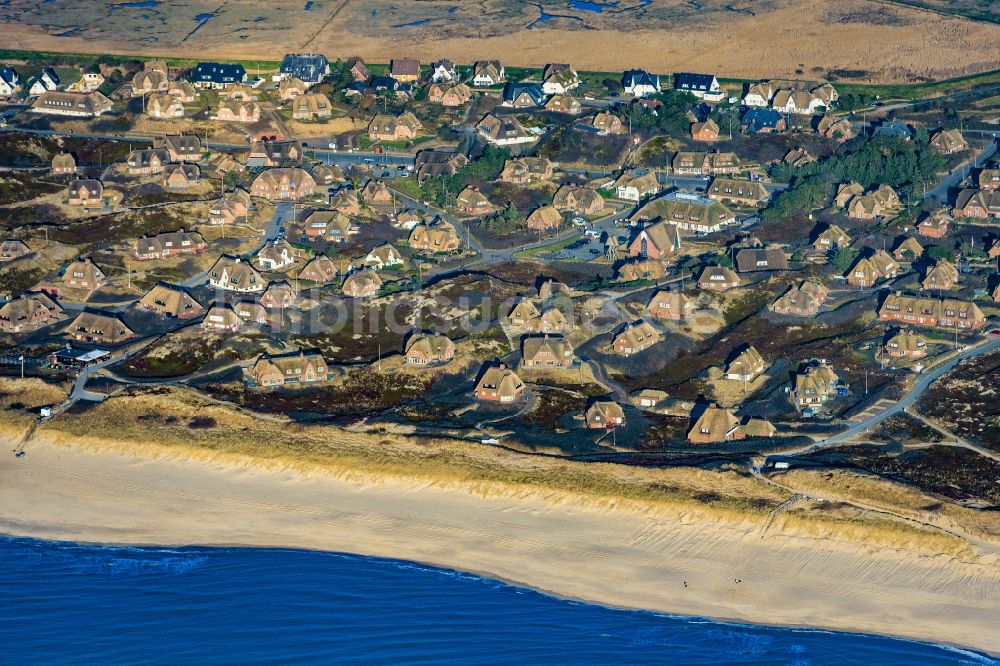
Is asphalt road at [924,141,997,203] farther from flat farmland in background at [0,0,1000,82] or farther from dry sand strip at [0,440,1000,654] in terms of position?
dry sand strip at [0,440,1000,654]

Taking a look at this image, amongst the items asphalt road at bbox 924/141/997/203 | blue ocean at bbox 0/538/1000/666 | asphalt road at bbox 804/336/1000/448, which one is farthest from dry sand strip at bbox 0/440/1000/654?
asphalt road at bbox 924/141/997/203

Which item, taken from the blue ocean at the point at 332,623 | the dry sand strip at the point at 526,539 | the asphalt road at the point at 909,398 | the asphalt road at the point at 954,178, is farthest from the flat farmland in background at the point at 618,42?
the blue ocean at the point at 332,623

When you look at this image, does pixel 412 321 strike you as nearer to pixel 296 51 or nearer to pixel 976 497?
pixel 976 497

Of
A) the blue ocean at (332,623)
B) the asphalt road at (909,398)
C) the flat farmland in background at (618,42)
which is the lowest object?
the blue ocean at (332,623)

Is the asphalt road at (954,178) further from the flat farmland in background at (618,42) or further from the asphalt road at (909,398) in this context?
the asphalt road at (909,398)

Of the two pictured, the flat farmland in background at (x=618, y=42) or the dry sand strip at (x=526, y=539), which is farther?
the flat farmland in background at (x=618, y=42)

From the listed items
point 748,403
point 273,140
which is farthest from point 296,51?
point 748,403
